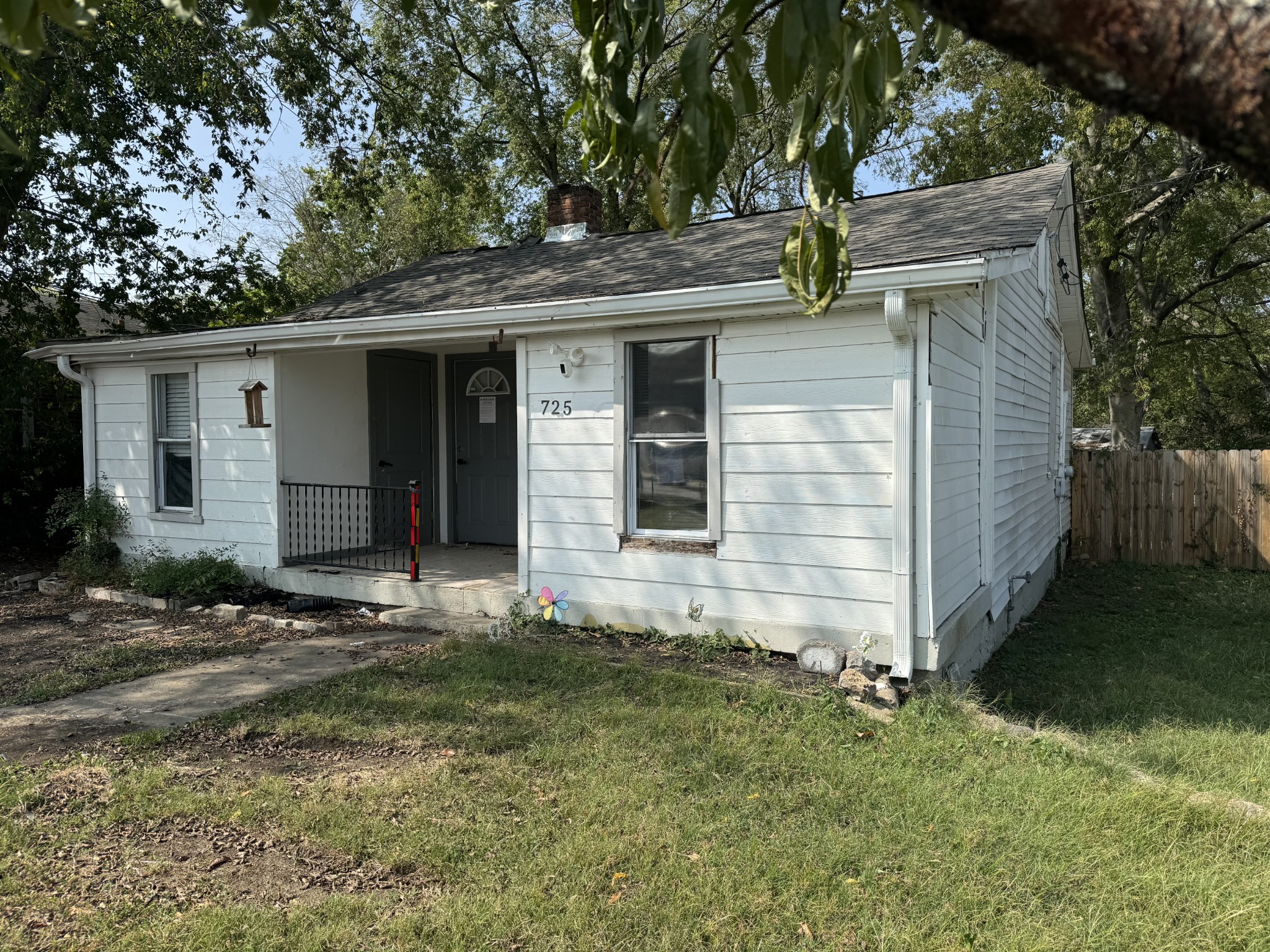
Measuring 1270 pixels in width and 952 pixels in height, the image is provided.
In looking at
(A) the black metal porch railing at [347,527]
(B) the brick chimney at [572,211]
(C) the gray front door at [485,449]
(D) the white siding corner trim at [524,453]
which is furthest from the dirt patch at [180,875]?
(B) the brick chimney at [572,211]

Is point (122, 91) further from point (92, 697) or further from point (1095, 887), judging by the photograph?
point (1095, 887)

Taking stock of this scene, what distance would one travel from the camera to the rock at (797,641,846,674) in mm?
5895

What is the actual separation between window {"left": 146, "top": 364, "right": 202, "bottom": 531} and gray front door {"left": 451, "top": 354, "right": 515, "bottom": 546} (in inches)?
115

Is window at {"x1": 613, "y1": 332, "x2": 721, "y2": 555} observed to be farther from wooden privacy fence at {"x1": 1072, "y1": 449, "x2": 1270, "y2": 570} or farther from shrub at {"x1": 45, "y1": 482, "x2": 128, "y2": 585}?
wooden privacy fence at {"x1": 1072, "y1": 449, "x2": 1270, "y2": 570}

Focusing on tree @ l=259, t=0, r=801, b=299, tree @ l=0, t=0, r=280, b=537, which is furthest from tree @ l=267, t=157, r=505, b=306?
tree @ l=0, t=0, r=280, b=537

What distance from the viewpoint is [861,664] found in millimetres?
5824

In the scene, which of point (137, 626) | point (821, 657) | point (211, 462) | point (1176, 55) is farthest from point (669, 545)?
point (1176, 55)

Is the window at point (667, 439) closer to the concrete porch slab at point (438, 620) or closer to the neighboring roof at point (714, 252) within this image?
the neighboring roof at point (714, 252)

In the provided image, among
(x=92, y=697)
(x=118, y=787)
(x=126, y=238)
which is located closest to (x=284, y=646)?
(x=92, y=697)

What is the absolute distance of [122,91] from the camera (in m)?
12.5

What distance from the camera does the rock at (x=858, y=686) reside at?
5477mm

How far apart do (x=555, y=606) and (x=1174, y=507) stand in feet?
33.7

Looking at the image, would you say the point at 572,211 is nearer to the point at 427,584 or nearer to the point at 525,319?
the point at 525,319

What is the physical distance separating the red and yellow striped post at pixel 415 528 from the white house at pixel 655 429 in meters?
0.15
